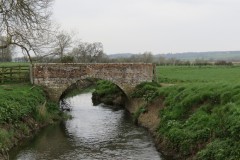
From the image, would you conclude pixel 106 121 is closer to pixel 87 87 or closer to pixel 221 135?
pixel 221 135

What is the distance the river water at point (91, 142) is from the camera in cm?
2042

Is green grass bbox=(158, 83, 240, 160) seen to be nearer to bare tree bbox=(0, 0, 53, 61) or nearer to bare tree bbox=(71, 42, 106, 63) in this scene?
bare tree bbox=(0, 0, 53, 61)

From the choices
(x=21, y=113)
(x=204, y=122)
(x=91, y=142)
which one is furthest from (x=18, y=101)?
(x=204, y=122)

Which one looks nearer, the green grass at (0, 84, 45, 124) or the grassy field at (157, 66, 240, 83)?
the green grass at (0, 84, 45, 124)

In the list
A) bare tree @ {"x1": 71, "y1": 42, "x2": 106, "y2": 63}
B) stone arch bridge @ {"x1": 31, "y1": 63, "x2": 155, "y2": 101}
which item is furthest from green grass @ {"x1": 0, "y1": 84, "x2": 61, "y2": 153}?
bare tree @ {"x1": 71, "y1": 42, "x2": 106, "y2": 63}

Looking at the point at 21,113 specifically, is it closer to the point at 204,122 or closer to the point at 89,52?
the point at 204,122

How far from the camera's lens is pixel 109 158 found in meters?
19.9

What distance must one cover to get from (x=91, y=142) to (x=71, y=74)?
11.4 meters

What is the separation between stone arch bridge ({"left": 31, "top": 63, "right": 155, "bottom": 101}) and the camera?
33656 millimetres

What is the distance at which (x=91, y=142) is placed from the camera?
23609 millimetres

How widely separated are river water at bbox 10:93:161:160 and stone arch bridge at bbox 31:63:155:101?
10.2 ft

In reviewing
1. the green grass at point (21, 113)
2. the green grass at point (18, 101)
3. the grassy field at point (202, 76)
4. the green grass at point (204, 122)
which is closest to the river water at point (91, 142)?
the green grass at point (21, 113)

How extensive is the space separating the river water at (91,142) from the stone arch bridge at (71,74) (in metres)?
3.11

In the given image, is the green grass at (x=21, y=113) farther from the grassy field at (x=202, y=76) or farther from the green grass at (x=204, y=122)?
the grassy field at (x=202, y=76)
